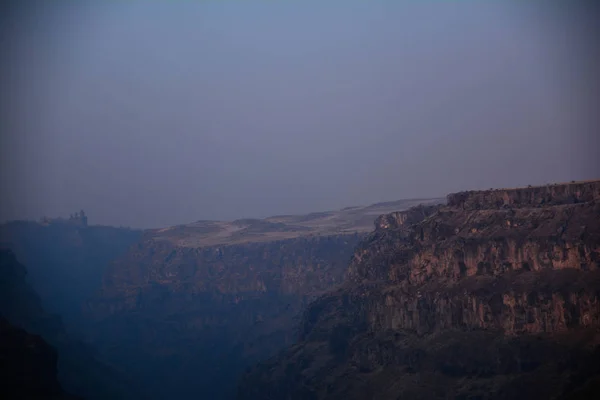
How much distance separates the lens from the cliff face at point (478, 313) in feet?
427

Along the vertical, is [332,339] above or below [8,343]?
below

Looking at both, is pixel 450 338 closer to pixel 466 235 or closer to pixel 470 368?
pixel 470 368

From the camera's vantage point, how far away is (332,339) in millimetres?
180000

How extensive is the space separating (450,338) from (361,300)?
36473 mm

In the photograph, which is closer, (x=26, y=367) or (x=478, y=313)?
(x=26, y=367)

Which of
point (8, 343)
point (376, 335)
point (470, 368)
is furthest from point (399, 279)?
point (8, 343)

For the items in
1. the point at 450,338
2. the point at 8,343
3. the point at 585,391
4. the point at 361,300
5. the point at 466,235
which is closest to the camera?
the point at 585,391

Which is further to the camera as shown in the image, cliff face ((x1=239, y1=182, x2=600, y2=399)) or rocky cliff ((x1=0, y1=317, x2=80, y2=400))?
cliff face ((x1=239, y1=182, x2=600, y2=399))

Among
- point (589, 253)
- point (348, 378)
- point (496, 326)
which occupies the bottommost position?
point (348, 378)

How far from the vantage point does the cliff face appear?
130 metres

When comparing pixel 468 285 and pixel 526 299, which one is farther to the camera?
pixel 468 285

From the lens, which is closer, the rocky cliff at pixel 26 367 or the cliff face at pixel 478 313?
the rocky cliff at pixel 26 367

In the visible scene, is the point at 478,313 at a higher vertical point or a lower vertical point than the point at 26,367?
lower

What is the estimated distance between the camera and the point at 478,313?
146 meters
